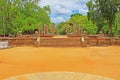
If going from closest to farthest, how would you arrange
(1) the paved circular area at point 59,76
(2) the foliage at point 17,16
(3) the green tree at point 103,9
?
1. (1) the paved circular area at point 59,76
2. (3) the green tree at point 103,9
3. (2) the foliage at point 17,16

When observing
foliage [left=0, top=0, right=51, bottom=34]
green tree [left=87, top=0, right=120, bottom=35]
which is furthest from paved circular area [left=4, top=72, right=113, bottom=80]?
foliage [left=0, top=0, right=51, bottom=34]

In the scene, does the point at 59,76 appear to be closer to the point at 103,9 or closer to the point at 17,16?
the point at 103,9

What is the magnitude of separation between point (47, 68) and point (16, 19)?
89.3 feet

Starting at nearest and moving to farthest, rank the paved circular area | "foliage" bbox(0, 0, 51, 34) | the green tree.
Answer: the paved circular area < the green tree < "foliage" bbox(0, 0, 51, 34)

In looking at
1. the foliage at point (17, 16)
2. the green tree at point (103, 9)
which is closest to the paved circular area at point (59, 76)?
the green tree at point (103, 9)

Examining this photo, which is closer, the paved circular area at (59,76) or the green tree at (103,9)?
the paved circular area at (59,76)

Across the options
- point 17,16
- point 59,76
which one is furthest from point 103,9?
point 59,76

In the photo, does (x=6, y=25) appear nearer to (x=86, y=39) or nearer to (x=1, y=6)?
(x=1, y=6)

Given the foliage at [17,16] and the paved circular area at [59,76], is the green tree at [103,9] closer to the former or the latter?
the foliage at [17,16]

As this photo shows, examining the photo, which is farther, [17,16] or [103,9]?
[17,16]

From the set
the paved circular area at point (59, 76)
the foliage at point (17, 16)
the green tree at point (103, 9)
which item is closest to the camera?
the paved circular area at point (59, 76)

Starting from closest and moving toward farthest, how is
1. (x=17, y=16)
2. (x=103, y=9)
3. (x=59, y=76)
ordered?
(x=59, y=76)
(x=103, y=9)
(x=17, y=16)

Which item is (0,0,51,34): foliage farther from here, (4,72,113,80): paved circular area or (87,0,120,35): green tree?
(4,72,113,80): paved circular area

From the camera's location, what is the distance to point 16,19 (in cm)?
3772
